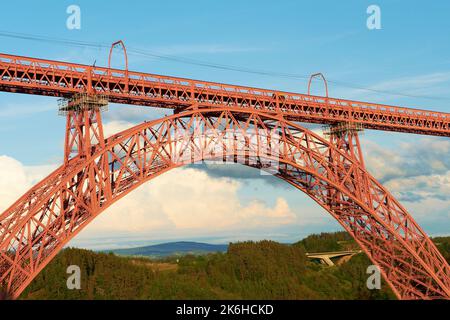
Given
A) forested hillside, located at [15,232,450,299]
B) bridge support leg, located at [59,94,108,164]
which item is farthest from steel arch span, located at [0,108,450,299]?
forested hillside, located at [15,232,450,299]

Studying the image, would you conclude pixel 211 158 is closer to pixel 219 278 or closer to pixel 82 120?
pixel 82 120

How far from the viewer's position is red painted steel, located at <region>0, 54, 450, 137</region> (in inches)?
1116

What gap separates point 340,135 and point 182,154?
46.4 ft

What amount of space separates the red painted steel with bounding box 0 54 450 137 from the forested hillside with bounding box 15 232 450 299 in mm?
20334

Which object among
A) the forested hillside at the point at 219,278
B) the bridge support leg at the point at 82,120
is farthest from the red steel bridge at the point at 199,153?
the forested hillside at the point at 219,278

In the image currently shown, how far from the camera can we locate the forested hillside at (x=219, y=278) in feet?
187

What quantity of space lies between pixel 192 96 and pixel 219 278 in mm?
38640

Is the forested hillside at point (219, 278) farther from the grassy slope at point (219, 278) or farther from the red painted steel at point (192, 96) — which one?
the red painted steel at point (192, 96)

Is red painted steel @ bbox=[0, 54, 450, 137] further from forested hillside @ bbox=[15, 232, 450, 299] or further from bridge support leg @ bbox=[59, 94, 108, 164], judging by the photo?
forested hillside @ bbox=[15, 232, 450, 299]

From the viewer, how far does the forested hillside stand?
5693 cm

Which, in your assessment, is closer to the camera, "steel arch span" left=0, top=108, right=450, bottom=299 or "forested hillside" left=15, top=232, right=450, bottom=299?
"steel arch span" left=0, top=108, right=450, bottom=299

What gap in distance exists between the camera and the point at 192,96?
33031mm

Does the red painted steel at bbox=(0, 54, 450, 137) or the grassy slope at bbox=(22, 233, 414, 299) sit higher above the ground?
the red painted steel at bbox=(0, 54, 450, 137)

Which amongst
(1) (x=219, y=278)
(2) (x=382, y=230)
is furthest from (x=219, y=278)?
(2) (x=382, y=230)
